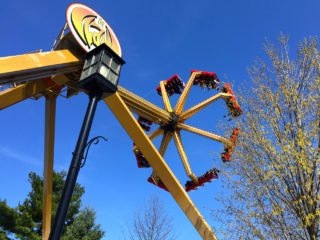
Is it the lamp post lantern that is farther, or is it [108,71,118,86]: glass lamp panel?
[108,71,118,86]: glass lamp panel

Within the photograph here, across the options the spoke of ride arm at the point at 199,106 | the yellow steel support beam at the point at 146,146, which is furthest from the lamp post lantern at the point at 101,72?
the spoke of ride arm at the point at 199,106

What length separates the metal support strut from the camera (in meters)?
5.02

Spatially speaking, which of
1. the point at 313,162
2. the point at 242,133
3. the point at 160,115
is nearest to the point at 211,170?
the point at 160,115

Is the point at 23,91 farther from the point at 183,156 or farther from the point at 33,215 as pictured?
the point at 33,215

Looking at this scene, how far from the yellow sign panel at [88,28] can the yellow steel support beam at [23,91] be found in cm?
218

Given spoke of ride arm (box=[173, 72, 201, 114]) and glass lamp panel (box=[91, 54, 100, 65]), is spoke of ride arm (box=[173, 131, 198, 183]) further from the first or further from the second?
glass lamp panel (box=[91, 54, 100, 65])

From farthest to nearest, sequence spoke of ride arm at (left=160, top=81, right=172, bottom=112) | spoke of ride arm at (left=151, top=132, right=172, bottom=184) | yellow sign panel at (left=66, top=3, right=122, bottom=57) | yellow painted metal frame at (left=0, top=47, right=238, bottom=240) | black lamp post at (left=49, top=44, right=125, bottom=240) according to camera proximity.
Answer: spoke of ride arm at (left=160, top=81, right=172, bottom=112) < spoke of ride arm at (left=151, top=132, right=172, bottom=184) < yellow sign panel at (left=66, top=3, right=122, bottom=57) < yellow painted metal frame at (left=0, top=47, right=238, bottom=240) < black lamp post at (left=49, top=44, right=125, bottom=240)

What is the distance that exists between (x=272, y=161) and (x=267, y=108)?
160 cm

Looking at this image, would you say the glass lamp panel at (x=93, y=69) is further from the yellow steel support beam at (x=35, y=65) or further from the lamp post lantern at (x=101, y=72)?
the yellow steel support beam at (x=35, y=65)

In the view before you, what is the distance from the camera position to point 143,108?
14.0 metres

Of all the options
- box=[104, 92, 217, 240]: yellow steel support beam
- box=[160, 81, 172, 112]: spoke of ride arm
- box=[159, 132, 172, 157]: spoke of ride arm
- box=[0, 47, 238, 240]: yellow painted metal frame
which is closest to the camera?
box=[0, 47, 238, 240]: yellow painted metal frame

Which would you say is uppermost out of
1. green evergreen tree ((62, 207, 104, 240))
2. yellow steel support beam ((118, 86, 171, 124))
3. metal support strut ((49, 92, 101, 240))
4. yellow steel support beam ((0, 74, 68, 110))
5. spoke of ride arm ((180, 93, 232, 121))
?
spoke of ride arm ((180, 93, 232, 121))

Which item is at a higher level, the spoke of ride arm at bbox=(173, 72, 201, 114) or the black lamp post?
the spoke of ride arm at bbox=(173, 72, 201, 114)

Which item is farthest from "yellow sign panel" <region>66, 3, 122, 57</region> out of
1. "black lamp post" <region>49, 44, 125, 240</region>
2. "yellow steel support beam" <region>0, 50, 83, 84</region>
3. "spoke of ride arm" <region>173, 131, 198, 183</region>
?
"spoke of ride arm" <region>173, 131, 198, 183</region>
